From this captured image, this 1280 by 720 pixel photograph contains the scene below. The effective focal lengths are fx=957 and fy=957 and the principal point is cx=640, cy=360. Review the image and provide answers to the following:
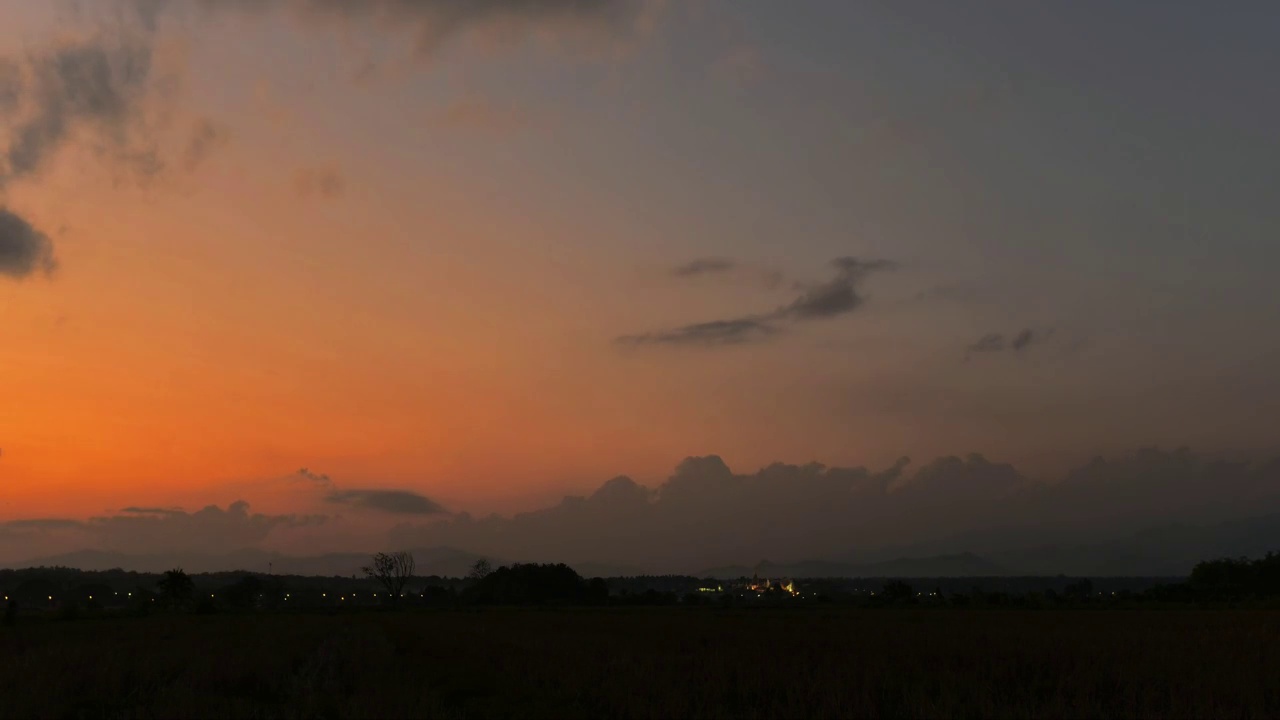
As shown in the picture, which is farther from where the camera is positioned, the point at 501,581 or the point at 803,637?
the point at 501,581

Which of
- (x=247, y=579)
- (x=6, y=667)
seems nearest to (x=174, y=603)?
(x=247, y=579)

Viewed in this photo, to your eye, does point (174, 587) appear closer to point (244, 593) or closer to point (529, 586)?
point (244, 593)

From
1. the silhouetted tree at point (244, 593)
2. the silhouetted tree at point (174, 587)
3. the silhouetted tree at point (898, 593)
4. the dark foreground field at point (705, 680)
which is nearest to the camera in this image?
the dark foreground field at point (705, 680)

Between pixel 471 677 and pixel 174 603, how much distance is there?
5094 inches

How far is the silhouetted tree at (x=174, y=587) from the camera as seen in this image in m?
138

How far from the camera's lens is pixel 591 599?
159 metres

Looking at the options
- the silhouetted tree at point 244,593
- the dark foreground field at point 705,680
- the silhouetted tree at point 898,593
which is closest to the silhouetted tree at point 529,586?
the silhouetted tree at point 244,593

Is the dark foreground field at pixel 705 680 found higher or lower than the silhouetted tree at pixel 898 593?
higher

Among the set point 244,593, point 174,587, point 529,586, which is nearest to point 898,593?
point 529,586

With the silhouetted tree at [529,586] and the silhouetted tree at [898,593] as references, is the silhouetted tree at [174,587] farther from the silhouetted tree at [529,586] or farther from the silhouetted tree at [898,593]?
the silhouetted tree at [898,593]

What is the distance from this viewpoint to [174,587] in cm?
13850

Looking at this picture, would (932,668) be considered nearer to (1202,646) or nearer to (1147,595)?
(1202,646)

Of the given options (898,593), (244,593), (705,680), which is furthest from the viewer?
(244,593)

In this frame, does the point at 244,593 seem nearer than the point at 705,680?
No
